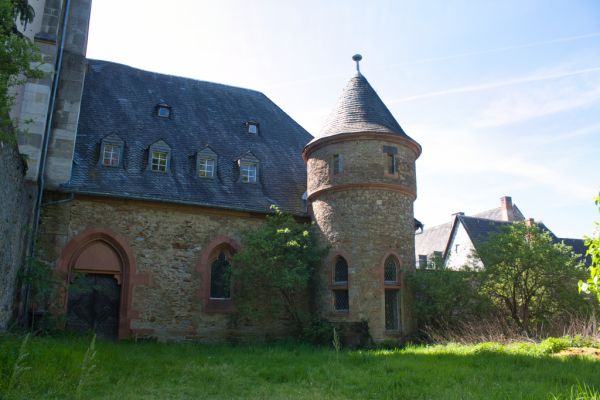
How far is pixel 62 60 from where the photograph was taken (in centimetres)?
1598

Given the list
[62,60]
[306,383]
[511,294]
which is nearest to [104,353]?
[306,383]

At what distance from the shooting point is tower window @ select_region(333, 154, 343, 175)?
54.5 ft

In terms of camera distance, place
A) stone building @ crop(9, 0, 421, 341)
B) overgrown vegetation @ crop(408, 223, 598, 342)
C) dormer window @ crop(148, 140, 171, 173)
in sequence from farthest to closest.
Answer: dormer window @ crop(148, 140, 171, 173), overgrown vegetation @ crop(408, 223, 598, 342), stone building @ crop(9, 0, 421, 341)

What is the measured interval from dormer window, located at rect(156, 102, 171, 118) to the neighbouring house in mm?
17493

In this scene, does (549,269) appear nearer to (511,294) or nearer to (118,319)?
(511,294)

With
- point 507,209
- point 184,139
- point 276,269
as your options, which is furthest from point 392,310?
point 507,209

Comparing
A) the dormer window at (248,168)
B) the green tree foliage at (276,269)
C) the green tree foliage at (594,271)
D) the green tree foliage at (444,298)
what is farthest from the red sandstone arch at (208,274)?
the green tree foliage at (594,271)

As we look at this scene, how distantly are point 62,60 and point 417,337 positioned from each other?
45.6 feet

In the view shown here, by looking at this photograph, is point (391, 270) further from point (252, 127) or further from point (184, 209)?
point (252, 127)

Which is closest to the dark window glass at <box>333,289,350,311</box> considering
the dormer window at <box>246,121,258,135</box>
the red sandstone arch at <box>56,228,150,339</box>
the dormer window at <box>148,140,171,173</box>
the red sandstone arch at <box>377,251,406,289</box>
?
the red sandstone arch at <box>377,251,406,289</box>

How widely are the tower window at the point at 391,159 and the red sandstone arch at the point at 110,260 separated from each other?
27.1 feet

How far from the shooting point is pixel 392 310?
628 inches

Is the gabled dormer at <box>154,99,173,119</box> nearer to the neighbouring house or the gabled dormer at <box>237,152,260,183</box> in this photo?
the gabled dormer at <box>237,152,260,183</box>

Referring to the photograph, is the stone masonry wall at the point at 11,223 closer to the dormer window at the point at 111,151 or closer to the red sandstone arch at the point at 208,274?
the dormer window at the point at 111,151
